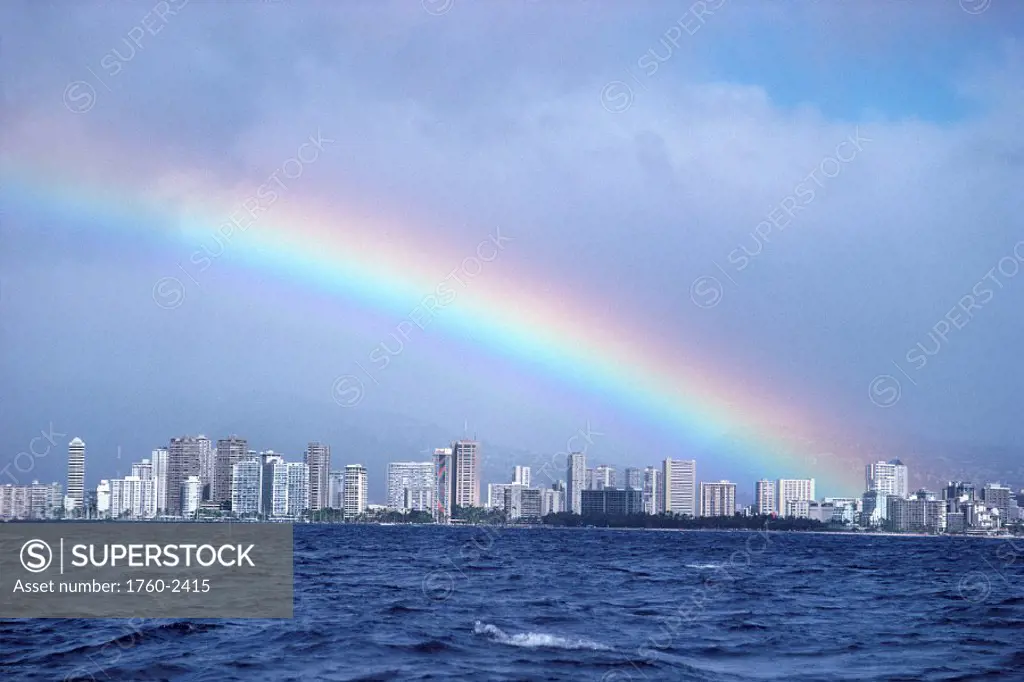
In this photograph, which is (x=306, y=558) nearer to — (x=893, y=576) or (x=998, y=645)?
(x=893, y=576)

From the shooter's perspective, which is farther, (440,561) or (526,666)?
(440,561)

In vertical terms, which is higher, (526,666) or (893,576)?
(526,666)

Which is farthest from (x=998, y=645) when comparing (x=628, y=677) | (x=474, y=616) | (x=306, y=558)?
(x=306, y=558)

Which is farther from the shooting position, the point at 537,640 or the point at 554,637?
the point at 554,637

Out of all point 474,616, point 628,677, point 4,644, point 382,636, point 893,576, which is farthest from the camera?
point 893,576

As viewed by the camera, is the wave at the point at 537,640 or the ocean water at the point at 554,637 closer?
the ocean water at the point at 554,637

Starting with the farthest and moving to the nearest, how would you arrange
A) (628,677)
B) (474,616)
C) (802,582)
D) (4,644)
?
(802,582) < (474,616) < (4,644) < (628,677)

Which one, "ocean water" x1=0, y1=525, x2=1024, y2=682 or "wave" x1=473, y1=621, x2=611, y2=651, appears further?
"wave" x1=473, y1=621, x2=611, y2=651
